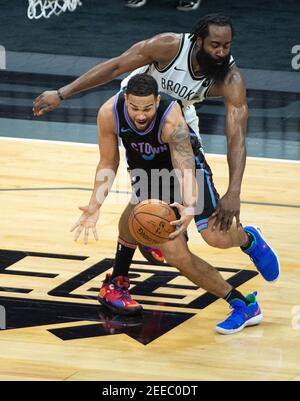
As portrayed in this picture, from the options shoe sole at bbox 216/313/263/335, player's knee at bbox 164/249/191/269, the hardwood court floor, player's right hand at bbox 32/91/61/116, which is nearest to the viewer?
the hardwood court floor

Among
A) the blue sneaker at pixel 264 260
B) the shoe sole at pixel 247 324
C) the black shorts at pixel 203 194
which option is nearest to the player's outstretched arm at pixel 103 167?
the black shorts at pixel 203 194

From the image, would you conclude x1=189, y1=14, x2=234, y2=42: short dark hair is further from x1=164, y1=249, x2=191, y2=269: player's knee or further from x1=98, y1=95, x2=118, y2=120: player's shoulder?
x1=164, y1=249, x2=191, y2=269: player's knee

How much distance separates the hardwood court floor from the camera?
6.68 meters

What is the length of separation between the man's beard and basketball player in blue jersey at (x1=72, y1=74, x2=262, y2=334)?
361 mm

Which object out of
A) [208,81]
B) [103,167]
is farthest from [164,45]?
[103,167]

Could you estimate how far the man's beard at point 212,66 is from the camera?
736 centimetres

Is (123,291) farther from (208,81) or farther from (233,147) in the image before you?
(208,81)

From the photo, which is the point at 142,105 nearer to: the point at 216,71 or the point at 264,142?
the point at 216,71

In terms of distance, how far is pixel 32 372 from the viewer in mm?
6508

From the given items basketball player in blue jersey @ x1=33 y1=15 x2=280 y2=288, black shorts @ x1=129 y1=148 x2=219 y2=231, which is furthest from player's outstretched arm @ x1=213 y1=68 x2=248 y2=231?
black shorts @ x1=129 y1=148 x2=219 y2=231
